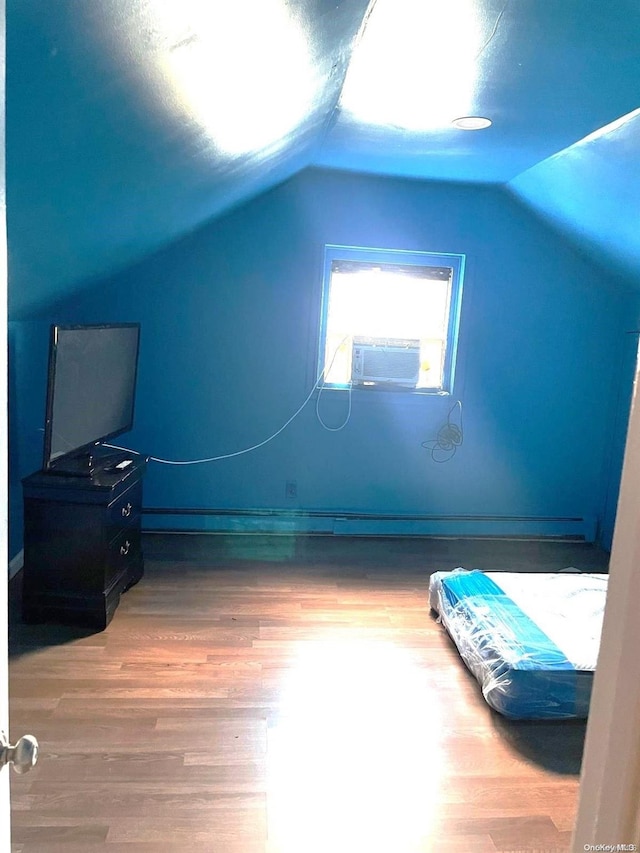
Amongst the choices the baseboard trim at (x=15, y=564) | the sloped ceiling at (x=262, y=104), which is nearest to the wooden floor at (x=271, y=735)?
the baseboard trim at (x=15, y=564)

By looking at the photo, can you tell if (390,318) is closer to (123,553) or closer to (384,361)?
(384,361)

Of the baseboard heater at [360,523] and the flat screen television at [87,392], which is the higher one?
the flat screen television at [87,392]

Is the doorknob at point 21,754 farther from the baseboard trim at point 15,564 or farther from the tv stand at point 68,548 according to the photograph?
the baseboard trim at point 15,564

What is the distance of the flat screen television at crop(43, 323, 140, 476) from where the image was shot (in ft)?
8.55

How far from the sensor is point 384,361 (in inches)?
160

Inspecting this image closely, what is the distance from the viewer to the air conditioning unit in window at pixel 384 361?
4059 mm

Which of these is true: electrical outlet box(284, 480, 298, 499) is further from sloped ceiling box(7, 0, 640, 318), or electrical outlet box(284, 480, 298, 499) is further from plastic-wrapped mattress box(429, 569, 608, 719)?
sloped ceiling box(7, 0, 640, 318)

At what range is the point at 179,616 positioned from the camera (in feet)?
9.85

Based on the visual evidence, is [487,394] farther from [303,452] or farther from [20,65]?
[20,65]

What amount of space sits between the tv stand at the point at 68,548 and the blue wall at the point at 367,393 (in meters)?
1.22

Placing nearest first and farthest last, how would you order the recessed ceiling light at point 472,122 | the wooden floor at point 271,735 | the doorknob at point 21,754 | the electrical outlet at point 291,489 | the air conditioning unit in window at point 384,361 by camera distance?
1. the doorknob at point 21,754
2. the wooden floor at point 271,735
3. the recessed ceiling light at point 472,122
4. the air conditioning unit in window at point 384,361
5. the electrical outlet at point 291,489

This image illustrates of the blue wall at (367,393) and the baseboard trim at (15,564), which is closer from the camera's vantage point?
the baseboard trim at (15,564)

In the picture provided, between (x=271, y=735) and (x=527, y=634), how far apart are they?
1.10 metres

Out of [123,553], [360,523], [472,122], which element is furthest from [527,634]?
[472,122]
